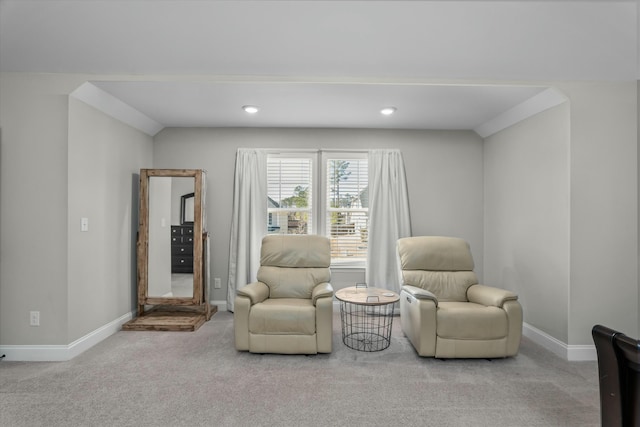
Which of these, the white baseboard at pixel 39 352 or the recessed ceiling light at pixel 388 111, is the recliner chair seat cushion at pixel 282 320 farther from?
the recessed ceiling light at pixel 388 111

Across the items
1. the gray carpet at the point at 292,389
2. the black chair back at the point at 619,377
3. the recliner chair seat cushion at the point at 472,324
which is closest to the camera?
the black chair back at the point at 619,377

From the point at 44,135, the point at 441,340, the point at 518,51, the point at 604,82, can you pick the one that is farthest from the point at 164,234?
the point at 604,82

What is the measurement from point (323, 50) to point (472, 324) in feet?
8.18

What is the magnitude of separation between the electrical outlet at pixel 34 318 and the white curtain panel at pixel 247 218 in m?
1.88

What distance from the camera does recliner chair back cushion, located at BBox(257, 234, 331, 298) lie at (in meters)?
3.42

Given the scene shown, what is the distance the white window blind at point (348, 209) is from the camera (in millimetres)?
4398

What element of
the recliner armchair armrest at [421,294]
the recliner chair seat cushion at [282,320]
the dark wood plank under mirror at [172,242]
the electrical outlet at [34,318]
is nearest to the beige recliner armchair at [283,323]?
the recliner chair seat cushion at [282,320]

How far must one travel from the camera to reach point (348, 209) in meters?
4.40

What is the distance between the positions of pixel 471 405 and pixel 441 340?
0.63 meters

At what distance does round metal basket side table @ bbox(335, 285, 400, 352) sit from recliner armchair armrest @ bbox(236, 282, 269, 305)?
0.73m

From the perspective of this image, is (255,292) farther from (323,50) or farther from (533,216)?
(533,216)

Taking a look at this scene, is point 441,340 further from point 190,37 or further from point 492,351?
point 190,37

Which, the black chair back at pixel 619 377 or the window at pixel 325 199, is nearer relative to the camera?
the black chair back at pixel 619 377

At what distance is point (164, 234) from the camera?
3.84 m
